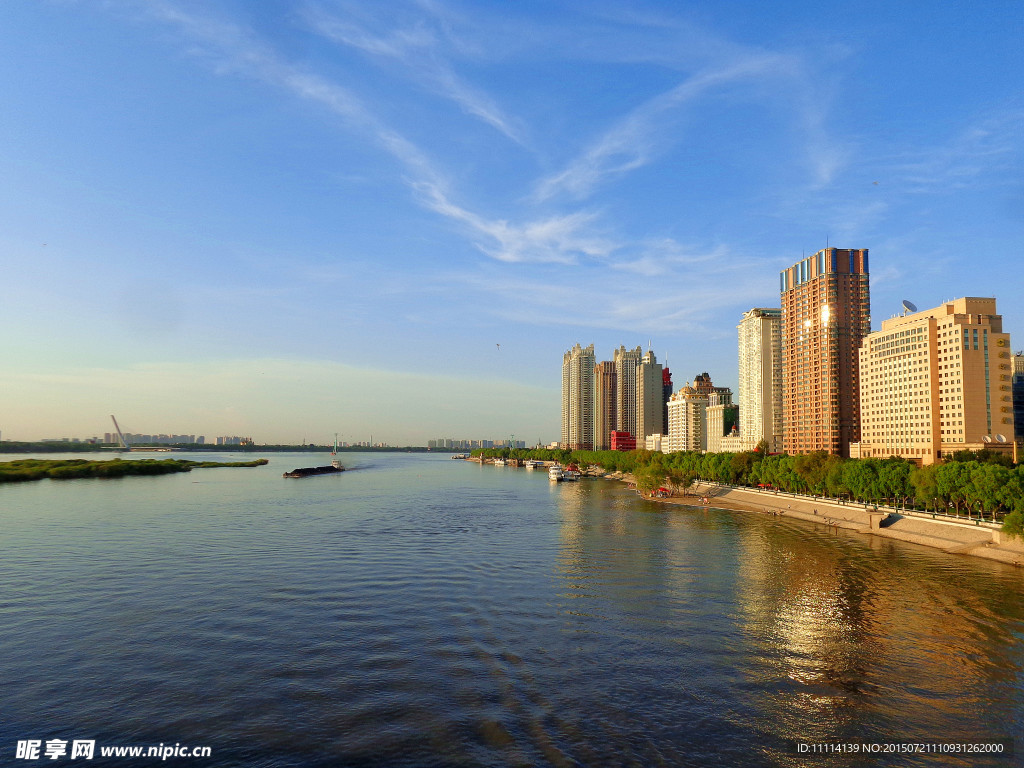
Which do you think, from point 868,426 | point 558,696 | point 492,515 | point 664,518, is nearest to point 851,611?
point 558,696

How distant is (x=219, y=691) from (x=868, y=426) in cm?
19867

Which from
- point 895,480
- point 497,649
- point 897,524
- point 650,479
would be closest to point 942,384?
point 895,480

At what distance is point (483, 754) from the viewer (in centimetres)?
2533

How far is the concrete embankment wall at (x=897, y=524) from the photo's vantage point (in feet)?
230

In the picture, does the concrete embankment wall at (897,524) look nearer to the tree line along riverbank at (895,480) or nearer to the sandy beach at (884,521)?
the sandy beach at (884,521)

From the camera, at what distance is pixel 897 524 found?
89.0 metres

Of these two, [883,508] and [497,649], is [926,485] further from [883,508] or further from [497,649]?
[497,649]

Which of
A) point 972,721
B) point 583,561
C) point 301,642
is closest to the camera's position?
point 972,721

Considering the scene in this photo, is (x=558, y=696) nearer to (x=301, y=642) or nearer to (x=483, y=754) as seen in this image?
(x=483, y=754)

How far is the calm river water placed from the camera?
26891 millimetres

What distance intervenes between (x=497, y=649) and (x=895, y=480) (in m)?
88.9

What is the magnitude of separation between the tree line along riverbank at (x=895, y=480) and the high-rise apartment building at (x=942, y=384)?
3603cm

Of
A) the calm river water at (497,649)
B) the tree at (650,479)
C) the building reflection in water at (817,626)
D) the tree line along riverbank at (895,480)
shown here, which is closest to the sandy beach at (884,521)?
the tree line along riverbank at (895,480)

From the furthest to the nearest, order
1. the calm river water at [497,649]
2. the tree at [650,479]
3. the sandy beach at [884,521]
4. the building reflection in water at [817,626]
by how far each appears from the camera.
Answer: the tree at [650,479] < the sandy beach at [884,521] < the building reflection in water at [817,626] < the calm river water at [497,649]
